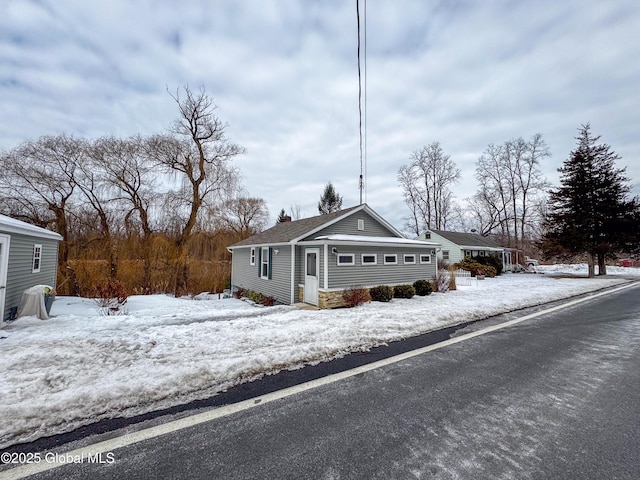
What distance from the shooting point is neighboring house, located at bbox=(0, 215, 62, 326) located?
6.73m

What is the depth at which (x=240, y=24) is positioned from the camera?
7.63 meters

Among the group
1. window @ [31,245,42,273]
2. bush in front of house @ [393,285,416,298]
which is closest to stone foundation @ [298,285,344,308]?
bush in front of house @ [393,285,416,298]

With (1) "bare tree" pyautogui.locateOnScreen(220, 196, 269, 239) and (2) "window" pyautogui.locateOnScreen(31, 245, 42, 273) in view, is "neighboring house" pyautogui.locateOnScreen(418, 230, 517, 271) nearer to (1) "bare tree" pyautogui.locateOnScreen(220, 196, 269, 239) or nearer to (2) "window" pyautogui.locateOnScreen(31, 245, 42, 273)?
(1) "bare tree" pyautogui.locateOnScreen(220, 196, 269, 239)

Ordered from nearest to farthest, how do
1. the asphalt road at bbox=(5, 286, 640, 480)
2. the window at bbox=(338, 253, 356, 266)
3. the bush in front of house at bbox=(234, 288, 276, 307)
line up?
the asphalt road at bbox=(5, 286, 640, 480), the window at bbox=(338, 253, 356, 266), the bush in front of house at bbox=(234, 288, 276, 307)

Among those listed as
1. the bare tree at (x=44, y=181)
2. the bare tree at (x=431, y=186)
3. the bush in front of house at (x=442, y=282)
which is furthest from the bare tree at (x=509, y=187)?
the bare tree at (x=44, y=181)

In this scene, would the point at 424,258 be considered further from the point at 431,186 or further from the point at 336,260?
the point at 431,186

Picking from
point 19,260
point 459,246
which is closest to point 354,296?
point 19,260

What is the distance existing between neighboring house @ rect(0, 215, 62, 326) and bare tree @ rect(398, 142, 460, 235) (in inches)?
1356

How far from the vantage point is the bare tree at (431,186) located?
3356 centimetres

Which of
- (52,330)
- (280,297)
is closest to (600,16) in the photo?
(280,297)

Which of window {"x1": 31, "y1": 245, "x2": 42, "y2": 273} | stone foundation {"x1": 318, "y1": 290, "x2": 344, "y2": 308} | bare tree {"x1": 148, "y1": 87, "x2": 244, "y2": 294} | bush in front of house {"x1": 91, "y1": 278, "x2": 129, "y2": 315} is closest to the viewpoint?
window {"x1": 31, "y1": 245, "x2": 42, "y2": 273}

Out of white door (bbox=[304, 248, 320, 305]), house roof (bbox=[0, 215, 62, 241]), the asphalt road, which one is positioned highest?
house roof (bbox=[0, 215, 62, 241])

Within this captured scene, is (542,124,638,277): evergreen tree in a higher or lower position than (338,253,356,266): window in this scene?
higher

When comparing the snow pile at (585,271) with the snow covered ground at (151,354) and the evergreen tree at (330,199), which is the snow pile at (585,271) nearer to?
the evergreen tree at (330,199)
